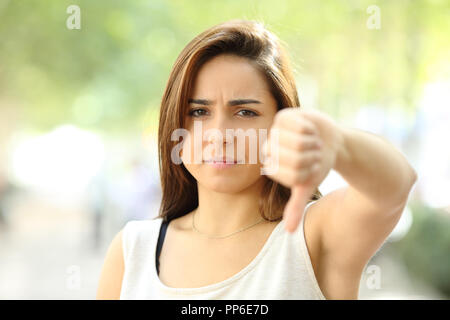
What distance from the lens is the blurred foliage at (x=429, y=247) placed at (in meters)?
4.02

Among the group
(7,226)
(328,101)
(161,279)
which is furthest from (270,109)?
(7,226)

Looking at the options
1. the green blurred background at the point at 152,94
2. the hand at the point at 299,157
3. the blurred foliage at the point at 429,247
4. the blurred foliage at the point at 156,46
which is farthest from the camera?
the blurred foliage at the point at 156,46

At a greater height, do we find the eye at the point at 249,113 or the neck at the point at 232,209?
the eye at the point at 249,113

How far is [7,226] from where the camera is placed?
6070mm

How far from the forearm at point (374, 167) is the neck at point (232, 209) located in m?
0.32

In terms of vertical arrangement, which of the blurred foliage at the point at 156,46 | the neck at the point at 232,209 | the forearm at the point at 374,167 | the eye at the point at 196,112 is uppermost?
the blurred foliage at the point at 156,46

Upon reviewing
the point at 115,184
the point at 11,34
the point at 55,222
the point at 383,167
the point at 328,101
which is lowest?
the point at 55,222

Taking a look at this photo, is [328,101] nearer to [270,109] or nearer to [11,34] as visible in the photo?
[11,34]

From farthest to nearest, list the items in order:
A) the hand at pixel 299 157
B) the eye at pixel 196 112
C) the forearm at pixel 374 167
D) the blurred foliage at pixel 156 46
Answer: the blurred foliage at pixel 156 46 < the eye at pixel 196 112 < the forearm at pixel 374 167 < the hand at pixel 299 157

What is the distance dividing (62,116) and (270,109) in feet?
18.1

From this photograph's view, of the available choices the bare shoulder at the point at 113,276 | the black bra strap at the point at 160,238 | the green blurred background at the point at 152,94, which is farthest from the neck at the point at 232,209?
the green blurred background at the point at 152,94

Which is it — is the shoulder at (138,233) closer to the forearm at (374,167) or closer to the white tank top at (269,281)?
the white tank top at (269,281)

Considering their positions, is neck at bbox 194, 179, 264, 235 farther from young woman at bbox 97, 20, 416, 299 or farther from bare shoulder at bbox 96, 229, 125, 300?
bare shoulder at bbox 96, 229, 125, 300

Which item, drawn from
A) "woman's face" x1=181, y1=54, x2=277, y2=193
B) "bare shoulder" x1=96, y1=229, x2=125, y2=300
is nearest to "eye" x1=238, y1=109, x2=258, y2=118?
"woman's face" x1=181, y1=54, x2=277, y2=193
